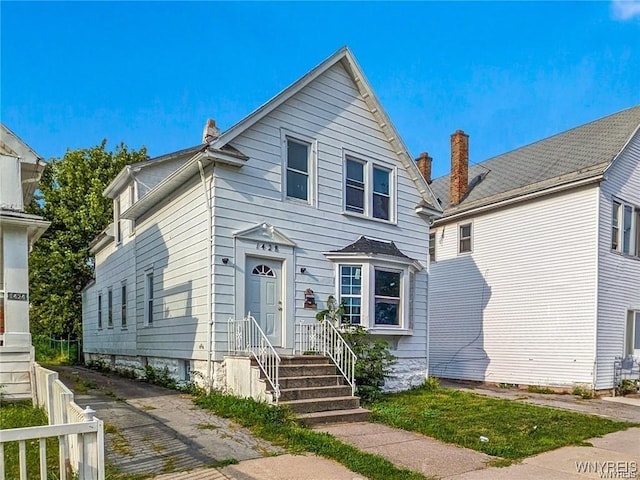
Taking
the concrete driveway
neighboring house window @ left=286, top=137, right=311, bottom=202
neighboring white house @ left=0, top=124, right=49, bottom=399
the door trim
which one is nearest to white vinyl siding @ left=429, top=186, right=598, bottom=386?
neighboring house window @ left=286, top=137, right=311, bottom=202

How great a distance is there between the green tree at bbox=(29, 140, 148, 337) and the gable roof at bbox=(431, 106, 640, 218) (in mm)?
18380

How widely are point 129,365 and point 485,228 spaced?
13142 mm

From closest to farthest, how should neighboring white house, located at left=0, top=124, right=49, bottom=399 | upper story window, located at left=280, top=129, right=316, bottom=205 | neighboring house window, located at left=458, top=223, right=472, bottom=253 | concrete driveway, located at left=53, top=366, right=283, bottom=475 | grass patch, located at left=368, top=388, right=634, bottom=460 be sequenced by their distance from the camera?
1. concrete driveway, located at left=53, top=366, right=283, bottom=475
2. grass patch, located at left=368, top=388, right=634, bottom=460
3. neighboring white house, located at left=0, top=124, right=49, bottom=399
4. upper story window, located at left=280, top=129, right=316, bottom=205
5. neighboring house window, located at left=458, top=223, right=472, bottom=253

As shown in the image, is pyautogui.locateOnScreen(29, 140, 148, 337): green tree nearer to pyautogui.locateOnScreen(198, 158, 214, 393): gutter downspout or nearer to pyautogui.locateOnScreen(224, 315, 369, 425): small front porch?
pyautogui.locateOnScreen(198, 158, 214, 393): gutter downspout

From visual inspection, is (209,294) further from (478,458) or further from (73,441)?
(478,458)

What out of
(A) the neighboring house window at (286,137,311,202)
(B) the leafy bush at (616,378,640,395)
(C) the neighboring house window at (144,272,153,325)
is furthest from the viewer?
(B) the leafy bush at (616,378,640,395)

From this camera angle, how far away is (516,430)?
8477mm

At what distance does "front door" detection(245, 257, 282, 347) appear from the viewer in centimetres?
1091

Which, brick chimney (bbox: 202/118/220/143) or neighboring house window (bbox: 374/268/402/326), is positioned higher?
brick chimney (bbox: 202/118/220/143)

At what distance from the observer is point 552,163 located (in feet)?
56.5

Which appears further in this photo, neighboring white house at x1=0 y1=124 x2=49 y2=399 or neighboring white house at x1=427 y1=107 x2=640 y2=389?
neighboring white house at x1=427 y1=107 x2=640 y2=389

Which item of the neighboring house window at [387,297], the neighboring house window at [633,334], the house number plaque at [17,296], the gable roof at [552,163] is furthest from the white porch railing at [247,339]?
the neighboring house window at [633,334]

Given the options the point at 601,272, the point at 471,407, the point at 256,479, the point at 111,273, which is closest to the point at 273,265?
the point at 471,407

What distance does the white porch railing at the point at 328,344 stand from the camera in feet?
34.5
